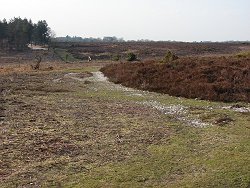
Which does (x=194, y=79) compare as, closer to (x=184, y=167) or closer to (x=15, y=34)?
(x=184, y=167)

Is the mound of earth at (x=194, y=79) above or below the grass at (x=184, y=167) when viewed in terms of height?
above

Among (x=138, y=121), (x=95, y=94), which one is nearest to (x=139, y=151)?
(x=138, y=121)

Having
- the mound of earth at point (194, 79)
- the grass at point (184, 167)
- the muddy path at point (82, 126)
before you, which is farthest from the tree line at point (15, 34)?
the grass at point (184, 167)

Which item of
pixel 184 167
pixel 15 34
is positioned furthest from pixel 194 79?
pixel 15 34

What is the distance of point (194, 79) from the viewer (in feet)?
132

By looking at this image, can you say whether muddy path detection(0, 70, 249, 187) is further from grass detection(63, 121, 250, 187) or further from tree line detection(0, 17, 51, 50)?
tree line detection(0, 17, 51, 50)

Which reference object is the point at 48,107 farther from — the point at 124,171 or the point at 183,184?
the point at 183,184

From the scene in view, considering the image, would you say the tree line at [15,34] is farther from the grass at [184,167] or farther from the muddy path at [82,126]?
the grass at [184,167]

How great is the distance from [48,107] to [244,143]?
51.1 ft

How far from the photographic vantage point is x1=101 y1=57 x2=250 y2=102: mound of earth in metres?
35.8

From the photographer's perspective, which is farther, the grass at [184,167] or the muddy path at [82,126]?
the muddy path at [82,126]

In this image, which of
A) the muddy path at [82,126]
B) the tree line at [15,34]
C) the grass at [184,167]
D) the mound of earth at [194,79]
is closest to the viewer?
the grass at [184,167]

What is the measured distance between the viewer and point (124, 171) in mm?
16250

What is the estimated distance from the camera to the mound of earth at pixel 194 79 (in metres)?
35.8
